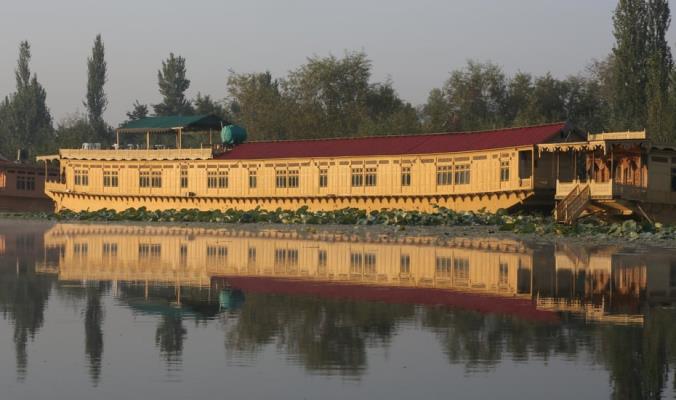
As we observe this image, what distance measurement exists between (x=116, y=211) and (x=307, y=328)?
50873mm

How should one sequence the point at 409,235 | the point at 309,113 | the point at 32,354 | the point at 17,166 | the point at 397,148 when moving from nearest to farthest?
1. the point at 32,354
2. the point at 409,235
3. the point at 397,148
4. the point at 17,166
5. the point at 309,113

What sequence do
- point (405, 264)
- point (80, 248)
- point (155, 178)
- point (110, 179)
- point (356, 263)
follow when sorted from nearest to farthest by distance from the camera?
point (405, 264), point (356, 263), point (80, 248), point (155, 178), point (110, 179)

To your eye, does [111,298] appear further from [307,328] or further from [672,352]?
[672,352]

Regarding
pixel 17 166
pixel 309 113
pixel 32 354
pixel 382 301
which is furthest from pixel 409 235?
pixel 309 113

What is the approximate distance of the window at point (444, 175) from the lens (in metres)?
53.8

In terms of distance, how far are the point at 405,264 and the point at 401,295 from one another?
7.42 metres

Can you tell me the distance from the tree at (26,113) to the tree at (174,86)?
1650 cm

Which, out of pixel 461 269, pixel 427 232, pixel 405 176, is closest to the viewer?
pixel 461 269

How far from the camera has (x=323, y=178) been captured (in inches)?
2324

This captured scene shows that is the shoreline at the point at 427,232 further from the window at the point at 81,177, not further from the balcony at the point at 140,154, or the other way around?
the window at the point at 81,177

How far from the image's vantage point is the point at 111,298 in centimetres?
2083

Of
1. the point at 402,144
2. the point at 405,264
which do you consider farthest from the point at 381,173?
the point at 405,264

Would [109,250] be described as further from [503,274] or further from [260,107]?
[260,107]

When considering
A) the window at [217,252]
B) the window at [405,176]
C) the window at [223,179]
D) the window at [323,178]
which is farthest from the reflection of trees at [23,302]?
the window at [223,179]
